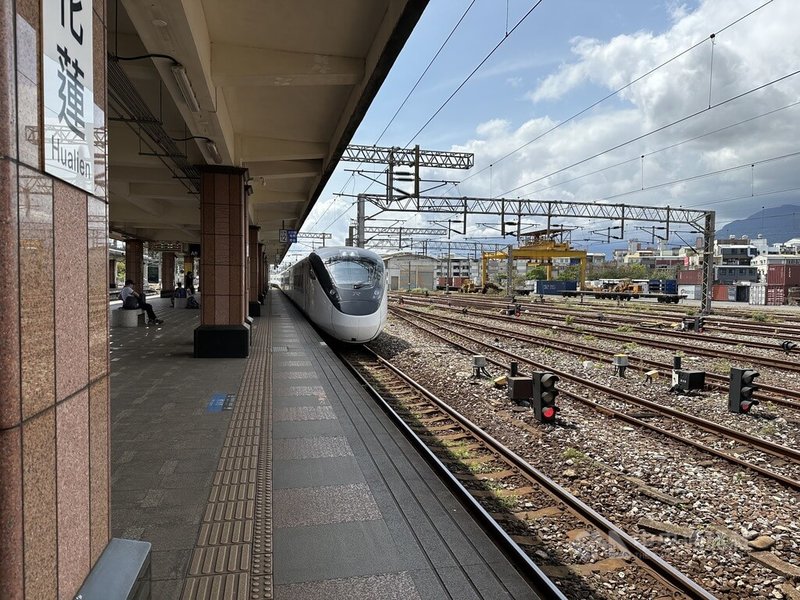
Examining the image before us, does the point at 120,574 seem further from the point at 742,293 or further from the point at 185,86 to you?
the point at 742,293

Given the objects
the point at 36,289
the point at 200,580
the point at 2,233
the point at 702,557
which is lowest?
the point at 702,557

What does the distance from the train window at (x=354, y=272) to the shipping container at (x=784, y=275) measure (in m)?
39.4

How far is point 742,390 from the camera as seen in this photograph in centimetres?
766

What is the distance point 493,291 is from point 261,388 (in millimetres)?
47287

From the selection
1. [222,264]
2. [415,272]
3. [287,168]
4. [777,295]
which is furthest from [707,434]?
[415,272]

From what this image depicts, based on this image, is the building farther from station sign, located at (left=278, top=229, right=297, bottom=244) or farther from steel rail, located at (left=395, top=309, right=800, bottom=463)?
steel rail, located at (left=395, top=309, right=800, bottom=463)

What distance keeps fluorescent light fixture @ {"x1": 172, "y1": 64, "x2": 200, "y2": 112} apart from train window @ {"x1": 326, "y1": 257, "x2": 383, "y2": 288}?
6.45 m

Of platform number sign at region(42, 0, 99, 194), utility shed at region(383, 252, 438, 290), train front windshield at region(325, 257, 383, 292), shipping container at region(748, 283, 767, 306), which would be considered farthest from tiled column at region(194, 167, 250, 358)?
utility shed at region(383, 252, 438, 290)

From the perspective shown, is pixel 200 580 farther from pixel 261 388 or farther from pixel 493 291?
pixel 493 291

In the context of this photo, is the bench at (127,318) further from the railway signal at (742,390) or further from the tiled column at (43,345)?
the tiled column at (43,345)

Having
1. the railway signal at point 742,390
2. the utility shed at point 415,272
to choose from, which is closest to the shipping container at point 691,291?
the utility shed at point 415,272

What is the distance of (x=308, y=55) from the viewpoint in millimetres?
7078

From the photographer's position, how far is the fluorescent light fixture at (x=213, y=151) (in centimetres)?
925

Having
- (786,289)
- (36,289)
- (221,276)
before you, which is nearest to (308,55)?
(221,276)
